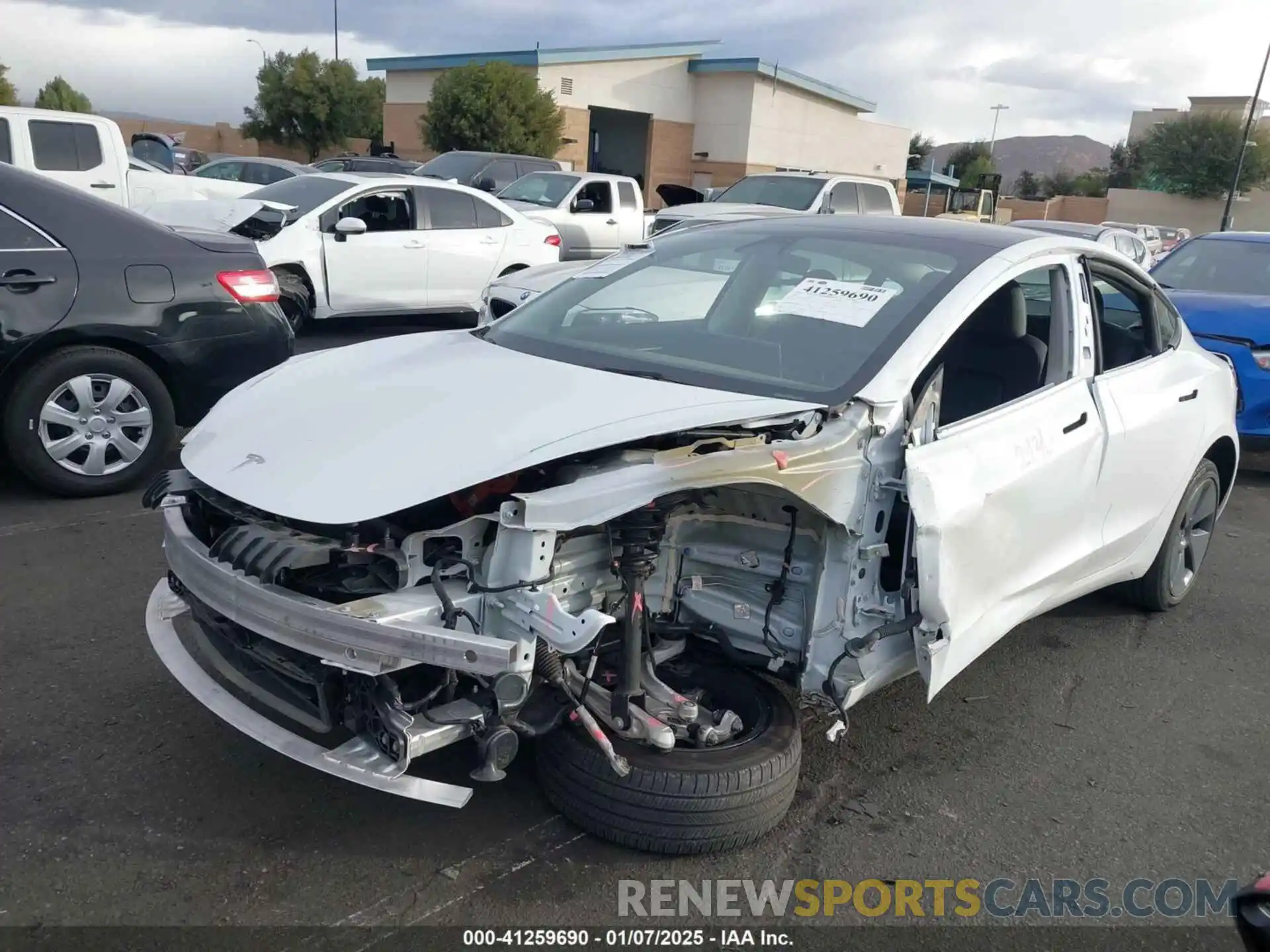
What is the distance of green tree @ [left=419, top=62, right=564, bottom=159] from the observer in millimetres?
31047

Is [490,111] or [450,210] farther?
[490,111]

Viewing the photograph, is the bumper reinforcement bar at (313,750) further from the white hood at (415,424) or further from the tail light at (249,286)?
the tail light at (249,286)

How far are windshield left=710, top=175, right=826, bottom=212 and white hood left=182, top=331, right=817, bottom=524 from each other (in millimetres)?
10208

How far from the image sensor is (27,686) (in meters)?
3.54

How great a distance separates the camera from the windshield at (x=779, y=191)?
13.2m

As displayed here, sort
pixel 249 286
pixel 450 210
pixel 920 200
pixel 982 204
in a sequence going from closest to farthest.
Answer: pixel 249 286 < pixel 450 210 < pixel 982 204 < pixel 920 200

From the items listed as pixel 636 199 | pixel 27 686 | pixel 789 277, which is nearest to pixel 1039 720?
pixel 789 277

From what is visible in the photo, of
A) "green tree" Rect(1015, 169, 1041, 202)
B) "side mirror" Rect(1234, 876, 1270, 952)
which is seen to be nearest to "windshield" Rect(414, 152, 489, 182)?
"side mirror" Rect(1234, 876, 1270, 952)

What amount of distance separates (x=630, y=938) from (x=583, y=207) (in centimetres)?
1292

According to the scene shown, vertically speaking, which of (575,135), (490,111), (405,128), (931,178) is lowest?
(931,178)

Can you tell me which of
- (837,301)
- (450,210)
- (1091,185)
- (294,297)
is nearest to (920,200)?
(1091,185)

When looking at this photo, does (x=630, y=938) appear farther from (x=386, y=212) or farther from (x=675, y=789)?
(x=386, y=212)

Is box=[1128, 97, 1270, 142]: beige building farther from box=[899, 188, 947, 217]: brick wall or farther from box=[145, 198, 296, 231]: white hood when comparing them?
box=[145, 198, 296, 231]: white hood

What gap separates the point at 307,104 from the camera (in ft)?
131
